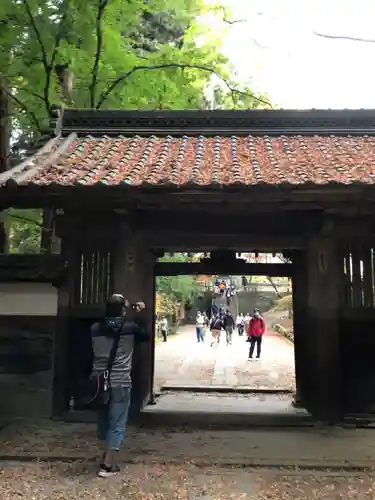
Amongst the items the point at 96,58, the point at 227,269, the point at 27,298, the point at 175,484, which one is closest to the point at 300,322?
the point at 227,269

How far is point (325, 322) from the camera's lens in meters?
7.13

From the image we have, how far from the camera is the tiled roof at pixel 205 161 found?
6.07 metres

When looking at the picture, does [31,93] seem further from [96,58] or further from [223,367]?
[223,367]

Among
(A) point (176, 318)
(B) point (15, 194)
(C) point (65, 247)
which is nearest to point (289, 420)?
(C) point (65, 247)

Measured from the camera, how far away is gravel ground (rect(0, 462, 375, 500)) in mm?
4699

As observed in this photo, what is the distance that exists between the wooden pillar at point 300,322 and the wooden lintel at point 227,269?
421mm

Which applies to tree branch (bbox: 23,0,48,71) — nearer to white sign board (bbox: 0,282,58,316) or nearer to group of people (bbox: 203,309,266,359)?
white sign board (bbox: 0,282,58,316)

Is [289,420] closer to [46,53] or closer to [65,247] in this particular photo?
[65,247]

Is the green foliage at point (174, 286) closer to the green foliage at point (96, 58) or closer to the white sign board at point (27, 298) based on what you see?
the green foliage at point (96, 58)

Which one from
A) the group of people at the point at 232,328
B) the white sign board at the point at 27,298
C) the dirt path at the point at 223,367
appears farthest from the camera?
the group of people at the point at 232,328

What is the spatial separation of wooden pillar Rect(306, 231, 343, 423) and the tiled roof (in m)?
1.27

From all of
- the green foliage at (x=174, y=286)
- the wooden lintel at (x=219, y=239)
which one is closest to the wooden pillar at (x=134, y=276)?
the wooden lintel at (x=219, y=239)

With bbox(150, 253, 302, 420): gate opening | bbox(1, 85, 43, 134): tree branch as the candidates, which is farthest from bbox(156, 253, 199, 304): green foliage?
bbox(1, 85, 43, 134): tree branch

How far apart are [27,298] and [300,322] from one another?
505 cm
